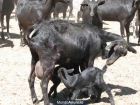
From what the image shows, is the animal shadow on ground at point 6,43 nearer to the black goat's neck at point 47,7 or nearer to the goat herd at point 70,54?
the black goat's neck at point 47,7

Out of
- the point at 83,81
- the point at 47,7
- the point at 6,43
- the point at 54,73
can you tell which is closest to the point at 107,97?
the point at 83,81

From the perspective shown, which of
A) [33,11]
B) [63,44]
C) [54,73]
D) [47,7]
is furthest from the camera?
[33,11]

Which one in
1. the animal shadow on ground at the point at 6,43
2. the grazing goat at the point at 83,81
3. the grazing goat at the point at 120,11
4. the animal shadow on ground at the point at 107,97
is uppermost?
the grazing goat at the point at 120,11

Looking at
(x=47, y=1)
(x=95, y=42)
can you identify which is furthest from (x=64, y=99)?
(x=47, y=1)

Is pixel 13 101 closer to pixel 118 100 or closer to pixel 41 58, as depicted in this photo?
pixel 41 58

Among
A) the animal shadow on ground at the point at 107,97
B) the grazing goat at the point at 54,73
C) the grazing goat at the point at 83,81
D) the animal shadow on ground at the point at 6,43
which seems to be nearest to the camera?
the grazing goat at the point at 83,81

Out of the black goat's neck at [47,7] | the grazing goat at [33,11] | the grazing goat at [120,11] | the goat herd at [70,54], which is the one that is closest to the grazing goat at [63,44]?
the goat herd at [70,54]

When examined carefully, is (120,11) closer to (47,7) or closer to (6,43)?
(47,7)

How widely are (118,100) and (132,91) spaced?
68cm

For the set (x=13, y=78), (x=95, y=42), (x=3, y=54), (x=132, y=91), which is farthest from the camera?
(x=3, y=54)

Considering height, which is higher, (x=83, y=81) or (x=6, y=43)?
(x=83, y=81)

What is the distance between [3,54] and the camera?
10062 mm

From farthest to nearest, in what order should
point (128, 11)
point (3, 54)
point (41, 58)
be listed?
point (128, 11) < point (3, 54) < point (41, 58)

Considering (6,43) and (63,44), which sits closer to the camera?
(63,44)
